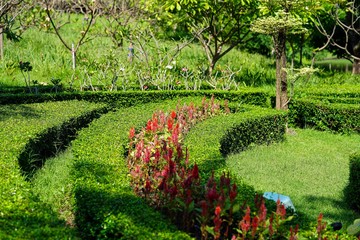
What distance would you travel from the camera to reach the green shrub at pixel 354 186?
23.1 ft

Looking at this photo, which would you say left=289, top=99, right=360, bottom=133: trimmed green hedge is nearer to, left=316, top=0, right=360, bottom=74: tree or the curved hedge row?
the curved hedge row

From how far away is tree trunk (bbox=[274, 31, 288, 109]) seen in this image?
11945 millimetres

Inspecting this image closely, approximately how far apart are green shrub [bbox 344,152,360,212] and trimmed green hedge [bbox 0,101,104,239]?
3679 millimetres

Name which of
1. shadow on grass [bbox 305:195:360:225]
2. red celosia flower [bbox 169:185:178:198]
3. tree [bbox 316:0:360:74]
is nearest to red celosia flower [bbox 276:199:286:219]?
red celosia flower [bbox 169:185:178:198]

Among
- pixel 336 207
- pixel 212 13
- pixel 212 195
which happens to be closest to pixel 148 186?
pixel 212 195

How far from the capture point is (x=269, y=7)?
13.4 m

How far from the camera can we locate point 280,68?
12.0m

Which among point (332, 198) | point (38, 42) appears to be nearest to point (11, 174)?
point (332, 198)

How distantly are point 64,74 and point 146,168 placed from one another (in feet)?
30.7

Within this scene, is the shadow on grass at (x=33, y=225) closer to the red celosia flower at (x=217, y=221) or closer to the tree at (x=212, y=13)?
the red celosia flower at (x=217, y=221)

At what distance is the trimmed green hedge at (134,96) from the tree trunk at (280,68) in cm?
70

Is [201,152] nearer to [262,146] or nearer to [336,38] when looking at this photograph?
[262,146]

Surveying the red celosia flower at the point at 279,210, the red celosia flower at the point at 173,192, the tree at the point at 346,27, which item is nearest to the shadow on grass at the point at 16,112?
the red celosia flower at the point at 173,192

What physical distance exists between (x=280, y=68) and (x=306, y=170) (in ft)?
12.3
